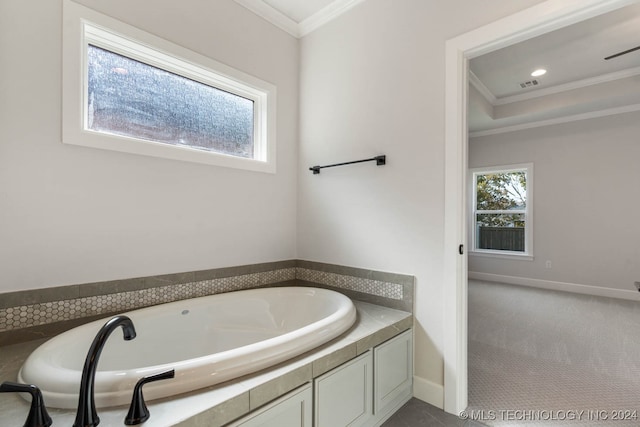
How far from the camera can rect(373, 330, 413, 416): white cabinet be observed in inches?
65.3

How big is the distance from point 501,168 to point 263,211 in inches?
178

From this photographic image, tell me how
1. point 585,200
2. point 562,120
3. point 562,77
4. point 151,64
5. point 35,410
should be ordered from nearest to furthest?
point 35,410, point 151,64, point 562,77, point 585,200, point 562,120

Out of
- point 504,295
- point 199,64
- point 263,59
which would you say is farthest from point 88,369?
point 504,295

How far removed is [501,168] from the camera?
517cm

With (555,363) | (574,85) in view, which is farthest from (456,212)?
(574,85)

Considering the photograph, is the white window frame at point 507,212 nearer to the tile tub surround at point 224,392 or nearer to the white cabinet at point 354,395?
the white cabinet at point 354,395

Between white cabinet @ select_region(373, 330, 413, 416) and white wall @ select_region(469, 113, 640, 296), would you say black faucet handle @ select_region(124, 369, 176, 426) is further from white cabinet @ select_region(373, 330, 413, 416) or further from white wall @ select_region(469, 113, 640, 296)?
white wall @ select_region(469, 113, 640, 296)

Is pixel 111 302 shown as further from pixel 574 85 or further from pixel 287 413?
pixel 574 85

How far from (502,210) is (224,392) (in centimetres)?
551

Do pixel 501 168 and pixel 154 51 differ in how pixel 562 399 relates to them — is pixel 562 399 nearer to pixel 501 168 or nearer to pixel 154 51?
pixel 154 51

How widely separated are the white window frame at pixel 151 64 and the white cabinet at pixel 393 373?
1.62 metres

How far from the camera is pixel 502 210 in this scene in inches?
207

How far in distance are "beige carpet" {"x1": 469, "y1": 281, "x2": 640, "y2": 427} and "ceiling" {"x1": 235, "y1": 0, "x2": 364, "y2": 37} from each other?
2951 mm

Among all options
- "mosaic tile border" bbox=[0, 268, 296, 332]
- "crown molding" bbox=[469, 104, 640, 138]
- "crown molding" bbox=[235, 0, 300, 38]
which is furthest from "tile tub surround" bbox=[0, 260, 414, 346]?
"crown molding" bbox=[469, 104, 640, 138]
